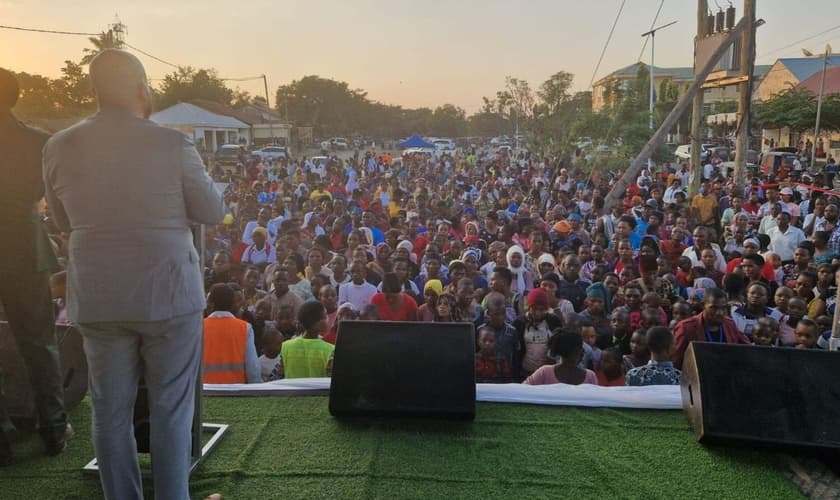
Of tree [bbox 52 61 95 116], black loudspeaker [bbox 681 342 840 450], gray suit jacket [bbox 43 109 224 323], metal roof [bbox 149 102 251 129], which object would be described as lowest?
black loudspeaker [bbox 681 342 840 450]

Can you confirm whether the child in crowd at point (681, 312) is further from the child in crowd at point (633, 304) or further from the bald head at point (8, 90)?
the bald head at point (8, 90)

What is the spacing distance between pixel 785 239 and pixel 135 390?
8.57 m

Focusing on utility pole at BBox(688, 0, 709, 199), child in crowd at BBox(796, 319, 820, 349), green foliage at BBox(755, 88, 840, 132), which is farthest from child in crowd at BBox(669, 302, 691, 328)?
green foliage at BBox(755, 88, 840, 132)

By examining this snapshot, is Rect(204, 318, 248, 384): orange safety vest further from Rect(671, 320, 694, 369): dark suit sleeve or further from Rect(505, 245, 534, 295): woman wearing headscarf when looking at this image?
Rect(505, 245, 534, 295): woman wearing headscarf

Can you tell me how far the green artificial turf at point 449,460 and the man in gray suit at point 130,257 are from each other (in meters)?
0.60

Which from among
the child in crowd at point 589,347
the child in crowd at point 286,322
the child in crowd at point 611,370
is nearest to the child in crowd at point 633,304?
the child in crowd at point 589,347

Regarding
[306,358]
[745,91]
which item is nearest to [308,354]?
[306,358]

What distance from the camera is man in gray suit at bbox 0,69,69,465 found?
8.27 ft

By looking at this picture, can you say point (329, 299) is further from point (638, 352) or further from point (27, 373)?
point (27, 373)

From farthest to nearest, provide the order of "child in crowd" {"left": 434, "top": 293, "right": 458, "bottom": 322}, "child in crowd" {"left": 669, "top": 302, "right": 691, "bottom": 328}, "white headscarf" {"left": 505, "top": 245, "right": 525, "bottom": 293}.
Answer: "white headscarf" {"left": 505, "top": 245, "right": 525, "bottom": 293} < "child in crowd" {"left": 434, "top": 293, "right": 458, "bottom": 322} < "child in crowd" {"left": 669, "top": 302, "right": 691, "bottom": 328}

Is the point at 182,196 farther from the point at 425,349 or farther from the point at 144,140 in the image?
the point at 425,349

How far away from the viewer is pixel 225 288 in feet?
14.4

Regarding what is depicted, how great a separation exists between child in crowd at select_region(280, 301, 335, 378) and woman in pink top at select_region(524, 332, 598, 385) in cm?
130

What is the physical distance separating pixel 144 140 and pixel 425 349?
171cm
